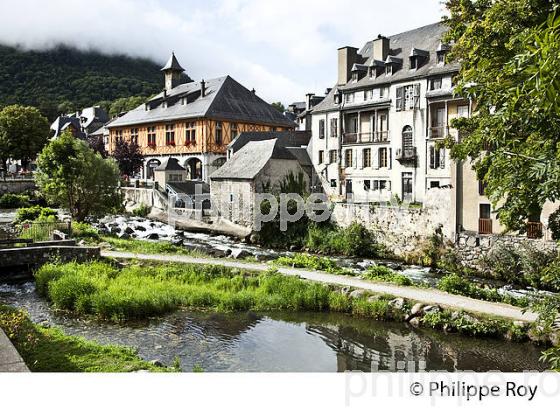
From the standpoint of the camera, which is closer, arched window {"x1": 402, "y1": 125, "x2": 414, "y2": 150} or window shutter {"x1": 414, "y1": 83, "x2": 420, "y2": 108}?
window shutter {"x1": 414, "y1": 83, "x2": 420, "y2": 108}

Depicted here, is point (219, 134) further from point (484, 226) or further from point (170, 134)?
point (484, 226)

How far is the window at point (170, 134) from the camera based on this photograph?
38.4 metres

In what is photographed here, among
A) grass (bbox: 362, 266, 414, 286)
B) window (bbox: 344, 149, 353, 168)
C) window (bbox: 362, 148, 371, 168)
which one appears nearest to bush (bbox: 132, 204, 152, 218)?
window (bbox: 344, 149, 353, 168)

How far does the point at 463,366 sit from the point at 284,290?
477cm

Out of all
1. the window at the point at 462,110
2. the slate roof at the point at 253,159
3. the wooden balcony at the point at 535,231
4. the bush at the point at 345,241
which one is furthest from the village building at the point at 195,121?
the wooden balcony at the point at 535,231

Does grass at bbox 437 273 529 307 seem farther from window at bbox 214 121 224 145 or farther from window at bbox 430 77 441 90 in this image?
window at bbox 214 121 224 145

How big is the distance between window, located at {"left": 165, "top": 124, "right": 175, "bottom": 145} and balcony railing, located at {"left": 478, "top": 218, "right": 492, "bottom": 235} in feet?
87.9

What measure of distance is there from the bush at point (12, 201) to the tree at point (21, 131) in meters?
11.0

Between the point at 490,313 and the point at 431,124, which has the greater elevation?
the point at 431,124

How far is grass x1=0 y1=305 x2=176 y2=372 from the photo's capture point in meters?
6.71
